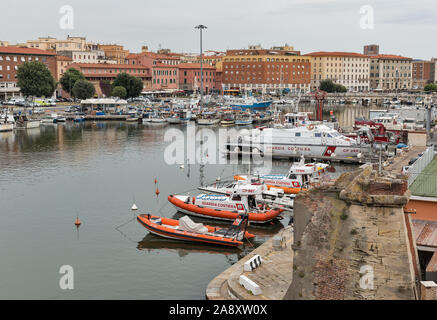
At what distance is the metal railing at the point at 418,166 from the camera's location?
1526cm

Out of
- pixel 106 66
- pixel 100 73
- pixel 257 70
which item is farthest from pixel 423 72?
pixel 100 73

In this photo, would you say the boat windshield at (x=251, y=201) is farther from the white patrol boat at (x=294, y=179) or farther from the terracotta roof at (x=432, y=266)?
the terracotta roof at (x=432, y=266)

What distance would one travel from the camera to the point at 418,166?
16.6m

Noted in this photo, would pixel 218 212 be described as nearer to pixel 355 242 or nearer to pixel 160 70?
pixel 355 242

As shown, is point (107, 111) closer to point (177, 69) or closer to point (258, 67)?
point (177, 69)

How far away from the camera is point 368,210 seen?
8.33m

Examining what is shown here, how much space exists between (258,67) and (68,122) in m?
60.7

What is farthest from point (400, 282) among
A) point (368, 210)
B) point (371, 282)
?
point (368, 210)

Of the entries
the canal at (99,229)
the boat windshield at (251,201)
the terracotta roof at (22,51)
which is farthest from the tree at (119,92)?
the boat windshield at (251,201)

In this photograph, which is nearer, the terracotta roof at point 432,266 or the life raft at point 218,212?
the terracotta roof at point 432,266

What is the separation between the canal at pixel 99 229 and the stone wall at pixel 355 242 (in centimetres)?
595

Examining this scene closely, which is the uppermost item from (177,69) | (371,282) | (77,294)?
(177,69)

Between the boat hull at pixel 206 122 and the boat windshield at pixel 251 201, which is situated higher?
the boat hull at pixel 206 122

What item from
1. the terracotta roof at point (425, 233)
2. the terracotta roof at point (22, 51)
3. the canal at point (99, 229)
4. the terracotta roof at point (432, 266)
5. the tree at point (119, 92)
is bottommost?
the canal at point (99, 229)
